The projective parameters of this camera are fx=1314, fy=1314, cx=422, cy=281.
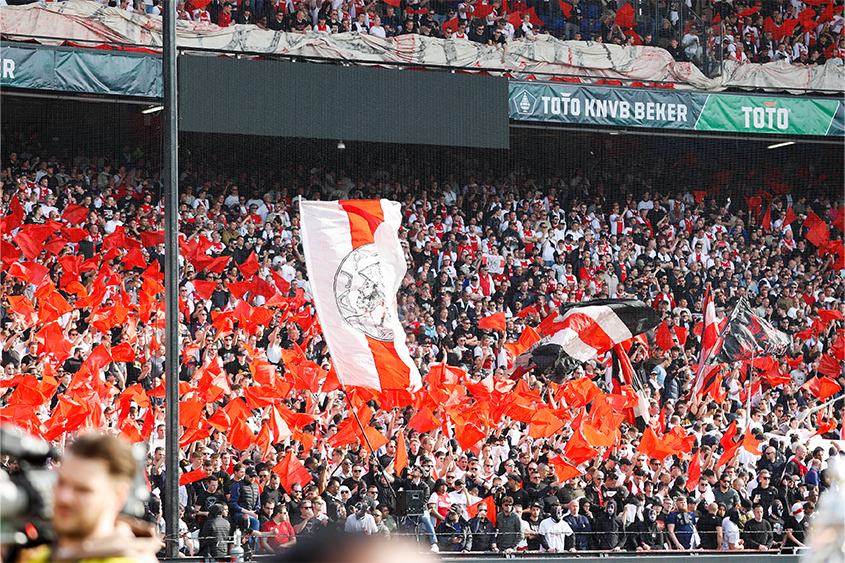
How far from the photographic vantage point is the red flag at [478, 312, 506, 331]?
53.9ft

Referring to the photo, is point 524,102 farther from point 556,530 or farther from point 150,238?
point 556,530

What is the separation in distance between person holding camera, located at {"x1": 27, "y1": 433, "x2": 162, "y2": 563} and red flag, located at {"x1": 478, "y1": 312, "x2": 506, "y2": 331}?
14.0 meters

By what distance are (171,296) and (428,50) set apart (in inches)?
420

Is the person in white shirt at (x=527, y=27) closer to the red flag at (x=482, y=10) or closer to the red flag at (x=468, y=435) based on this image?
the red flag at (x=482, y=10)

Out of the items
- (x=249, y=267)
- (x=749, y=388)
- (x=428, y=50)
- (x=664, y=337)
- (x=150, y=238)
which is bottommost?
(x=749, y=388)

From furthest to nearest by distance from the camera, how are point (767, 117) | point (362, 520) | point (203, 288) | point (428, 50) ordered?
point (767, 117) → point (428, 50) → point (203, 288) → point (362, 520)

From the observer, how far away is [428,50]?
18.6m

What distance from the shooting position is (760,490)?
12391 mm

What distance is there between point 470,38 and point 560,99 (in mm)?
1672

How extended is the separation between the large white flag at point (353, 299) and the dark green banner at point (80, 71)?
6927mm

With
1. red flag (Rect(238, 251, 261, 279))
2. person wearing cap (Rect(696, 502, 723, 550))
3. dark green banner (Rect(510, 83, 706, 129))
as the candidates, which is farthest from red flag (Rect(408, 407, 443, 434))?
dark green banner (Rect(510, 83, 706, 129))

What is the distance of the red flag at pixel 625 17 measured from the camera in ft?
63.1

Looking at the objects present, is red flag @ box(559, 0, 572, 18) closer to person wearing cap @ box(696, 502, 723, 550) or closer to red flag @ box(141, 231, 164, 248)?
red flag @ box(141, 231, 164, 248)

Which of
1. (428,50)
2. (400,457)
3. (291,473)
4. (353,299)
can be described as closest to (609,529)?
→ (400,457)
